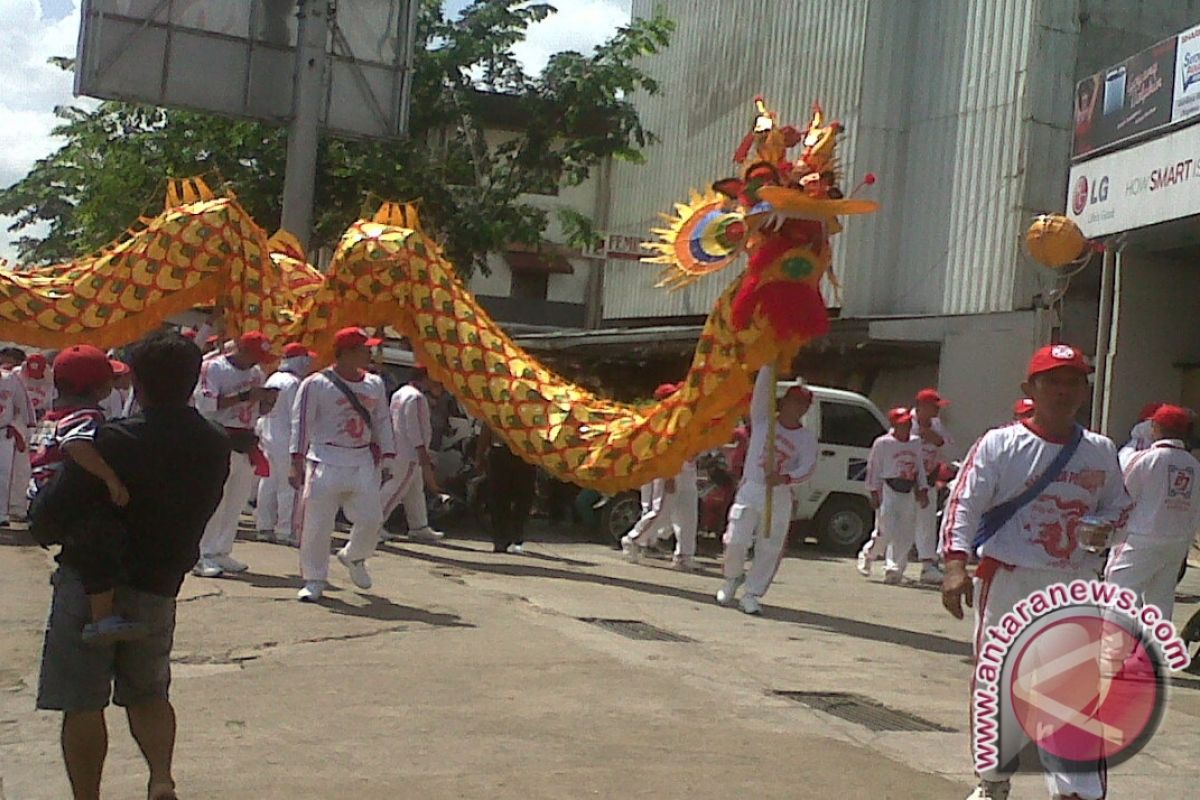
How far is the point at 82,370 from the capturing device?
5.27 meters

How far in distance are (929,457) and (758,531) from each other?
4136mm

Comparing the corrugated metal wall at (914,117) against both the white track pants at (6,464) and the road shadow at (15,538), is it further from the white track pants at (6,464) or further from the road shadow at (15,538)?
the road shadow at (15,538)

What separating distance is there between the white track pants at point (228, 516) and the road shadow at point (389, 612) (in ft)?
4.28

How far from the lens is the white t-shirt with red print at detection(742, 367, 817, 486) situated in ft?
35.4

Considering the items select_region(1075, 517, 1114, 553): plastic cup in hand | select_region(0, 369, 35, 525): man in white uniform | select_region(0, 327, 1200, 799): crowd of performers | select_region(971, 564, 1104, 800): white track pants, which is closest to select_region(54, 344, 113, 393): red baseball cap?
select_region(0, 327, 1200, 799): crowd of performers

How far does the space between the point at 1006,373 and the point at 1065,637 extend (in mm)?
15080

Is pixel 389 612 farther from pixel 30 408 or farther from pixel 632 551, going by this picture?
pixel 30 408

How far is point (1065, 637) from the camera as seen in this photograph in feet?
17.5

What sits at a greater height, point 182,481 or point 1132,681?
point 182,481

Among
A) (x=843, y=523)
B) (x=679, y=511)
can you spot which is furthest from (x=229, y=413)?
(x=843, y=523)

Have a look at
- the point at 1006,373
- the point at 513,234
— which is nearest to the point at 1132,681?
the point at 1006,373

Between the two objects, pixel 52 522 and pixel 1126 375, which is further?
pixel 1126 375

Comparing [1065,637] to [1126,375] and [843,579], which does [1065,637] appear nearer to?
[843,579]

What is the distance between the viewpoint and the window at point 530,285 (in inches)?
1553
